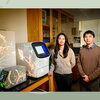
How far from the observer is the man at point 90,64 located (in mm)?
1511

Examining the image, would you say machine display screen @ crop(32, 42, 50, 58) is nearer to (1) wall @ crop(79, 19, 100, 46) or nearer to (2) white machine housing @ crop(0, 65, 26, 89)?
(2) white machine housing @ crop(0, 65, 26, 89)

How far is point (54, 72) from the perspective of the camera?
185 centimetres

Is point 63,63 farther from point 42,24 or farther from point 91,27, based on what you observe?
point 91,27

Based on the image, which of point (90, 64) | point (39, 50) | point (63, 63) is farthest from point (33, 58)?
point (90, 64)

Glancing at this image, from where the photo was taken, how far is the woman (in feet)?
5.81

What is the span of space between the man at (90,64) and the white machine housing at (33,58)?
19.9 inches

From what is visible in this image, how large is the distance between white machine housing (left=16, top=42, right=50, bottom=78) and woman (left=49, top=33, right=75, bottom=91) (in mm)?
255

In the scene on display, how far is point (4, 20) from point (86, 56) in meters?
1.34

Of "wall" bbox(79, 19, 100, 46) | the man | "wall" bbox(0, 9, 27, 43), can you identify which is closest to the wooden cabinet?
"wall" bbox(0, 9, 27, 43)

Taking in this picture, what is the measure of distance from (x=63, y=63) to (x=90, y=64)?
0.40m

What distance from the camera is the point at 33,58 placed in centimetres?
143

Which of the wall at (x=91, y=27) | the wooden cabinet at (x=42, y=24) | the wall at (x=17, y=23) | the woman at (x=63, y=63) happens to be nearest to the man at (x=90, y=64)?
the woman at (x=63, y=63)

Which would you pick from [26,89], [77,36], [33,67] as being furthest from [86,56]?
[77,36]

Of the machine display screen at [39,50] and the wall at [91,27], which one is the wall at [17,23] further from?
the wall at [91,27]
